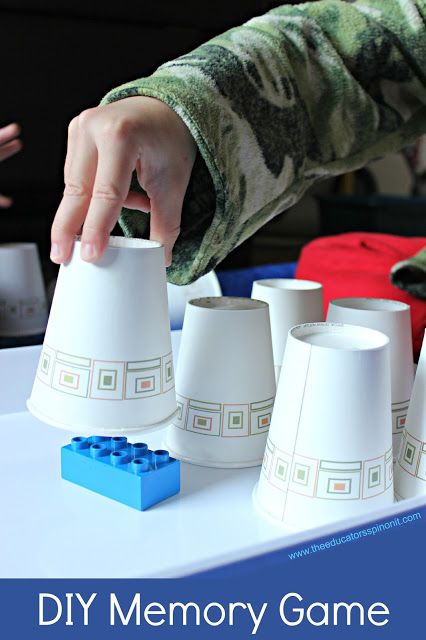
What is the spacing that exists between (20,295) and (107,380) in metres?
0.62

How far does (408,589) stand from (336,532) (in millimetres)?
60

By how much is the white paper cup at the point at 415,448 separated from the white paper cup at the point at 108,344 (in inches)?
5.9

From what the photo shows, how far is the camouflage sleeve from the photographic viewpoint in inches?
18.5

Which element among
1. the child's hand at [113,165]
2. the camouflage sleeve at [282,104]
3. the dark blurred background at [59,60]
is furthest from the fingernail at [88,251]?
the dark blurred background at [59,60]

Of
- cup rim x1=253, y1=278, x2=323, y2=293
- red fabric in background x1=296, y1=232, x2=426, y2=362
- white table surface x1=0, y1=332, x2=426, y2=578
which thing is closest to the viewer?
white table surface x1=0, y1=332, x2=426, y2=578

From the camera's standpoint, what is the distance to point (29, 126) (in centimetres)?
143

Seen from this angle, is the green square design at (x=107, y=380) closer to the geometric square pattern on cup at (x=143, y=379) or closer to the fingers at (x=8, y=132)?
the geometric square pattern on cup at (x=143, y=379)

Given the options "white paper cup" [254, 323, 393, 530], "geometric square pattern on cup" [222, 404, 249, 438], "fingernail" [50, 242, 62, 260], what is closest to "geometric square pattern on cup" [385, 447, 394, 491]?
"white paper cup" [254, 323, 393, 530]

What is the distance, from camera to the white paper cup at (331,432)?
1.29 ft

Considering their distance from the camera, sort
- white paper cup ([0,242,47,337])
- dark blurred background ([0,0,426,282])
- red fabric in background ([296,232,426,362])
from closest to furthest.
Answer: red fabric in background ([296,232,426,362])
white paper cup ([0,242,47,337])
dark blurred background ([0,0,426,282])

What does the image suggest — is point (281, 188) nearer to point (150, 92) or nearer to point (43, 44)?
point (150, 92)

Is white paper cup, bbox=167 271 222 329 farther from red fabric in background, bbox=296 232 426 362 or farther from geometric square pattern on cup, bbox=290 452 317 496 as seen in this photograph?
geometric square pattern on cup, bbox=290 452 317 496

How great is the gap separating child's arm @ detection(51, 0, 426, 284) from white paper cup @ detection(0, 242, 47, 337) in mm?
522

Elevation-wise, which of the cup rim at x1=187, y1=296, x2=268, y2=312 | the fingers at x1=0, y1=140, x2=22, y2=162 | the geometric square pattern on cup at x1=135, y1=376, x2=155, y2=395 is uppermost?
the fingers at x1=0, y1=140, x2=22, y2=162
